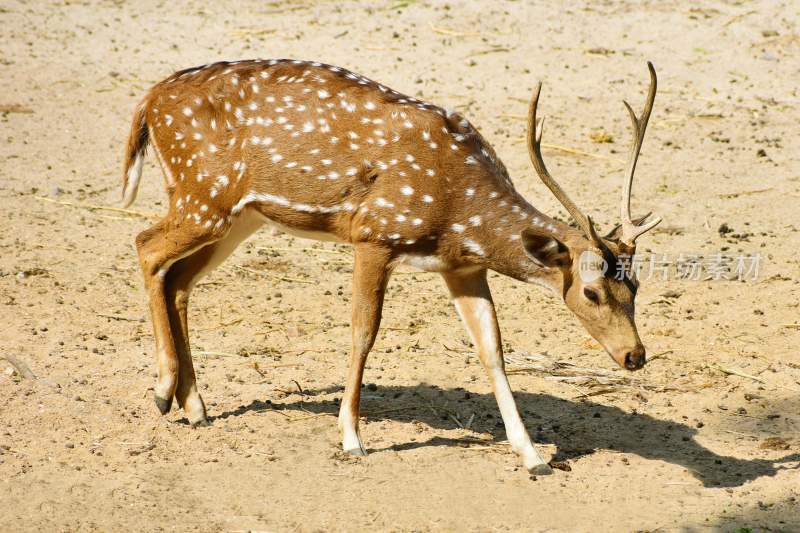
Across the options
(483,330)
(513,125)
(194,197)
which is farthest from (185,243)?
(513,125)

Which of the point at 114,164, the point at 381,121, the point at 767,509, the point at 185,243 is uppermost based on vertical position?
the point at 381,121

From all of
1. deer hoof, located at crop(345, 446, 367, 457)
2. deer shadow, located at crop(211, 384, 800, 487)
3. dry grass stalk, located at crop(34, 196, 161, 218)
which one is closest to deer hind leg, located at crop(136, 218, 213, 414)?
deer shadow, located at crop(211, 384, 800, 487)

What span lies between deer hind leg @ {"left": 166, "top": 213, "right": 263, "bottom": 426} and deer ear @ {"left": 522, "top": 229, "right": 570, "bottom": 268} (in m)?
1.61

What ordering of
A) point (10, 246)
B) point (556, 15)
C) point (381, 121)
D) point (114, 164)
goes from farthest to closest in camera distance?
point (556, 15)
point (114, 164)
point (10, 246)
point (381, 121)

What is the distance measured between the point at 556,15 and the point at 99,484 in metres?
9.79

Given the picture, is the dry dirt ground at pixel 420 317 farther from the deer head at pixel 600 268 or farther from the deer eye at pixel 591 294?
the deer eye at pixel 591 294

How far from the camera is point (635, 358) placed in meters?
6.20

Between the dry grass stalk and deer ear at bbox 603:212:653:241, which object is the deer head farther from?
the dry grass stalk

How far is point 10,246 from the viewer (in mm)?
8969

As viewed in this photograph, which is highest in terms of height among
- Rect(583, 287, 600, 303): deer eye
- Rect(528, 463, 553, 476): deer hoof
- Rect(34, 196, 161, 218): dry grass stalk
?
Rect(583, 287, 600, 303): deer eye

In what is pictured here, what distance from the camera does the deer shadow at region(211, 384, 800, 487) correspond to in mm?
6430

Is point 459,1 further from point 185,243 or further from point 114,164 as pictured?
point 185,243

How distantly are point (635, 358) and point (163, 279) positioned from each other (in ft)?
8.98
